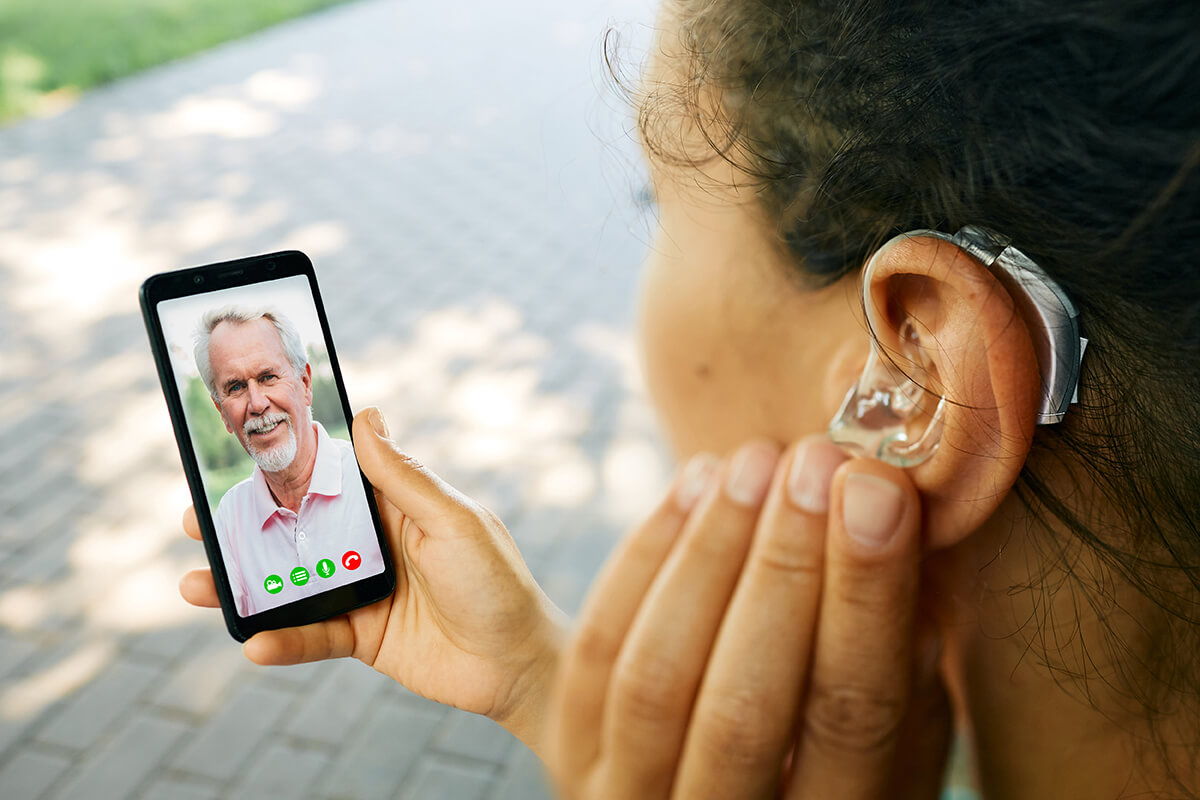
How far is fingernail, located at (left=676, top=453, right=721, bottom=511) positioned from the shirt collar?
493 mm

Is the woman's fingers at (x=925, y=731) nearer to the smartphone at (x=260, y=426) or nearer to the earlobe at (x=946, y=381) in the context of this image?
the earlobe at (x=946, y=381)

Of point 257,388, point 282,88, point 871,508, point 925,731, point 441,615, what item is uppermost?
point 282,88

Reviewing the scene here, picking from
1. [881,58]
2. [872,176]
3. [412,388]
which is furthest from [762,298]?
[412,388]

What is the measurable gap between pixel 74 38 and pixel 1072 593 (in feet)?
31.8

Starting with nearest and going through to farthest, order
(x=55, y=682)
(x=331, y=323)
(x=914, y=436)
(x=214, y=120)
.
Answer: (x=914, y=436)
(x=55, y=682)
(x=331, y=323)
(x=214, y=120)

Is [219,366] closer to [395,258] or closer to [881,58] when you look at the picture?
[881,58]

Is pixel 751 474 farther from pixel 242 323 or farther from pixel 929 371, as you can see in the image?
pixel 242 323

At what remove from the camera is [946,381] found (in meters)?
0.88

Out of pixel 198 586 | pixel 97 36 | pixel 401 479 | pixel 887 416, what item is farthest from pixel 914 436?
pixel 97 36

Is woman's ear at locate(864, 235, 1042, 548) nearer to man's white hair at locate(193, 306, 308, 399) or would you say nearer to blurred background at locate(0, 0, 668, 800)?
blurred background at locate(0, 0, 668, 800)

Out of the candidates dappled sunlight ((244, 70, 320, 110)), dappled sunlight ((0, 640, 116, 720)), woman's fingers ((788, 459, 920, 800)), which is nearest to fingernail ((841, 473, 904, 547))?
woman's fingers ((788, 459, 920, 800))

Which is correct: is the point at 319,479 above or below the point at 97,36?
below

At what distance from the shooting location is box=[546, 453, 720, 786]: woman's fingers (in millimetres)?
910

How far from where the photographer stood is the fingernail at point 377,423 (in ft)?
4.00
